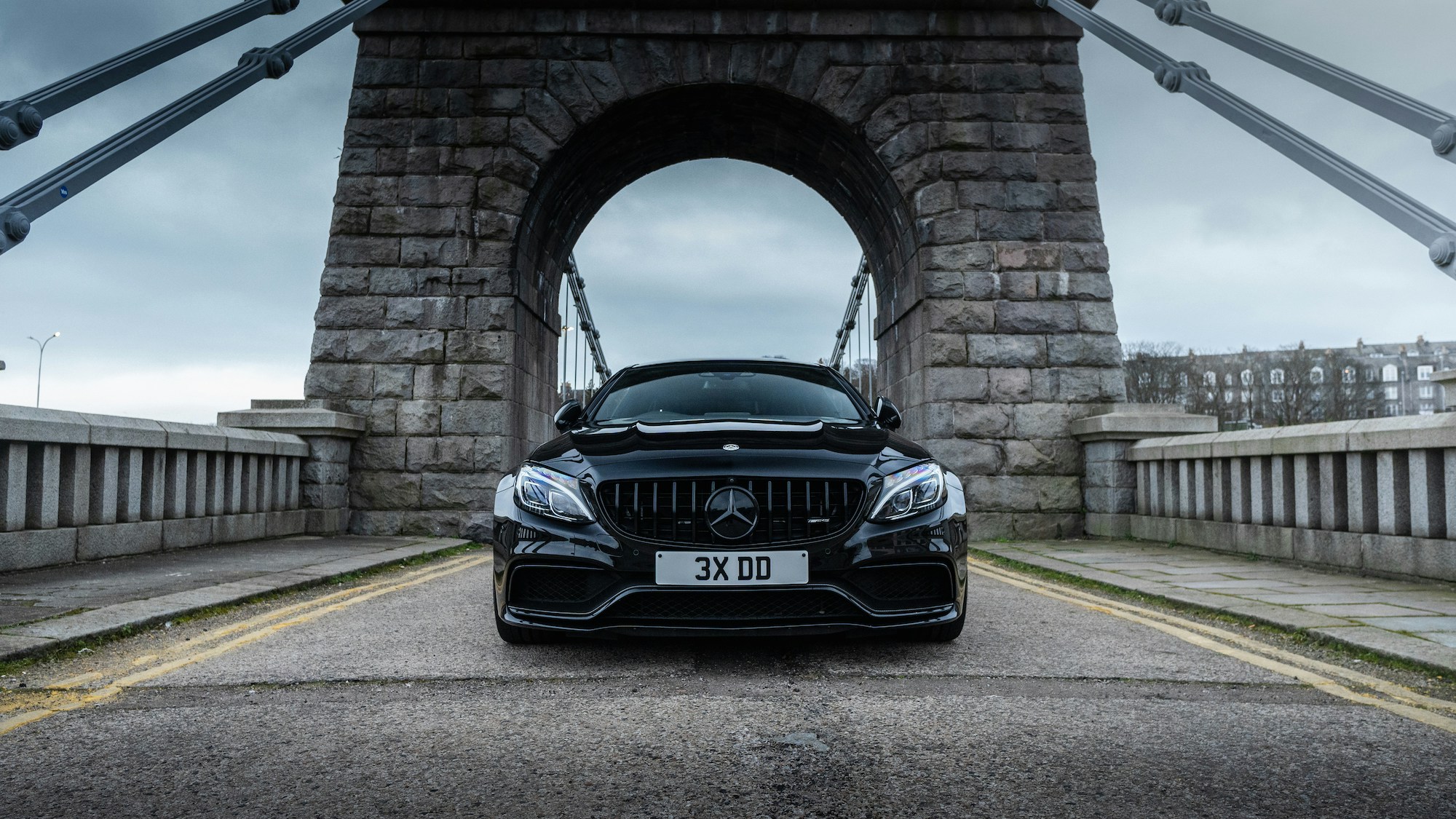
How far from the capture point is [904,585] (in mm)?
3354

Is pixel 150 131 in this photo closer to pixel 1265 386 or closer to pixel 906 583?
pixel 906 583

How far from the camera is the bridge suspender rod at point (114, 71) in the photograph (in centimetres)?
419

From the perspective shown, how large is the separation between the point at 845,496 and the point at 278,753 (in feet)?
6.37

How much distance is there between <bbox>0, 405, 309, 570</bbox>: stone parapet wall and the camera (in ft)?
17.8

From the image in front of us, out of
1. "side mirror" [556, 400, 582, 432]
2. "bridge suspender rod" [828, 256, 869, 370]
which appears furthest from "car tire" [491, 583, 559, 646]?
"bridge suspender rod" [828, 256, 869, 370]

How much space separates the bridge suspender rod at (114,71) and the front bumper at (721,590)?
312 centimetres

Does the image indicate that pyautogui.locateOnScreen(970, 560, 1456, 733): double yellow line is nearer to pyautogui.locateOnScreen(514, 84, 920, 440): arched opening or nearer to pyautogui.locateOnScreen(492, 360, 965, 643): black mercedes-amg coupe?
pyautogui.locateOnScreen(492, 360, 965, 643): black mercedes-amg coupe

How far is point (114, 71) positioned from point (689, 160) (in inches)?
319

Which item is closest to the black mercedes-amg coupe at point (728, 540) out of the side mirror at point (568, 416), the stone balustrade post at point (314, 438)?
the side mirror at point (568, 416)

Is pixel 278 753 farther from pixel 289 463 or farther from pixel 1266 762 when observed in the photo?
pixel 289 463

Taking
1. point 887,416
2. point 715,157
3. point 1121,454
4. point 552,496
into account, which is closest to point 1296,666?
point 887,416

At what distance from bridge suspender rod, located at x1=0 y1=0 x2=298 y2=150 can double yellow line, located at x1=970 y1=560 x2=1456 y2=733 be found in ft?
18.4

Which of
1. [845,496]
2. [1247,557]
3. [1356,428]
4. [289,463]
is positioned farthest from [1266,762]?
[289,463]

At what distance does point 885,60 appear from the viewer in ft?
33.0
